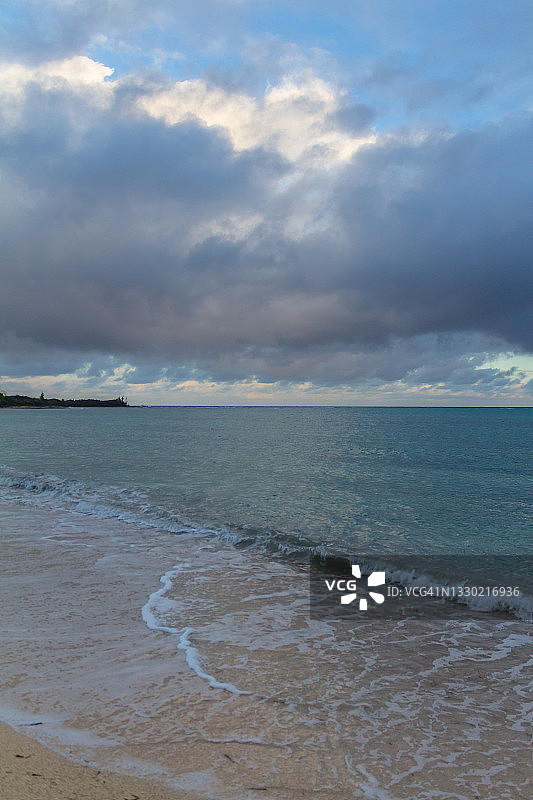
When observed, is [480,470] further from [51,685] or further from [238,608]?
[51,685]

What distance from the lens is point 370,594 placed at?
11.0m

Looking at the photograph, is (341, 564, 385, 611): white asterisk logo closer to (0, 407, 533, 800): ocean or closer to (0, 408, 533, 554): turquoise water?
(0, 407, 533, 800): ocean

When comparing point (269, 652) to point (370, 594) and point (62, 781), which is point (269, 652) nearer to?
point (62, 781)

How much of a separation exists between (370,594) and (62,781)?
809 centimetres

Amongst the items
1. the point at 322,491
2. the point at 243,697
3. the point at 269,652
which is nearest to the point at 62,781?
the point at 243,697

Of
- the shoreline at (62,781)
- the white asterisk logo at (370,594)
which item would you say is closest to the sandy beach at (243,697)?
the shoreline at (62,781)

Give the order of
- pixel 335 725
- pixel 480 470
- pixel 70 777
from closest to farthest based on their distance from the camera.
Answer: pixel 70 777 < pixel 335 725 < pixel 480 470

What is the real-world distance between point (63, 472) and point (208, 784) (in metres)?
30.9

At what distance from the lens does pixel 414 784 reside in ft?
14.9

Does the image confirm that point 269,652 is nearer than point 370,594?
Yes

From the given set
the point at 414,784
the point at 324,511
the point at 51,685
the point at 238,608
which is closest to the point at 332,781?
the point at 414,784

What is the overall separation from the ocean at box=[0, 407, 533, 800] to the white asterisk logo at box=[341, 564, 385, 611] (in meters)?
0.29

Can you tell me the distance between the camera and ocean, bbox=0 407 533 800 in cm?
479

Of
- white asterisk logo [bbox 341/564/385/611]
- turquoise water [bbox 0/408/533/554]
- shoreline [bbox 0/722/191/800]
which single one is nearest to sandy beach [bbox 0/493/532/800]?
shoreline [bbox 0/722/191/800]
